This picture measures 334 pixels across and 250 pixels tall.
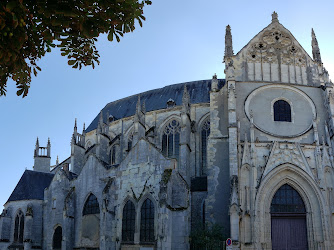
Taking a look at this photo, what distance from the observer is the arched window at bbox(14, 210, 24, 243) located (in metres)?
29.3

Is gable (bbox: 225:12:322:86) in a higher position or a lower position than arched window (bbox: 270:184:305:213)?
higher

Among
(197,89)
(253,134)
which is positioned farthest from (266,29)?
(197,89)

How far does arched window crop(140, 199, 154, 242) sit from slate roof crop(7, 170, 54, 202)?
1190 cm

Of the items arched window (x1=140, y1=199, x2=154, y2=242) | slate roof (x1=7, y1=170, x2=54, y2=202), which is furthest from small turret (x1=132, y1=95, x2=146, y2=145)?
slate roof (x1=7, y1=170, x2=54, y2=202)

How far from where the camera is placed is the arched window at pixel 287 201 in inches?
858

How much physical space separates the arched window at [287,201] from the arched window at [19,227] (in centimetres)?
1781

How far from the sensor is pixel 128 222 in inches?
851

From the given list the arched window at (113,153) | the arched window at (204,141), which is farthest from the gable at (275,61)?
the arched window at (113,153)

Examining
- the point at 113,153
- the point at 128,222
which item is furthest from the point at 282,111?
the point at 113,153

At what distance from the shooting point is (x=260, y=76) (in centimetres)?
2478

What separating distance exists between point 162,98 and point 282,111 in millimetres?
13209

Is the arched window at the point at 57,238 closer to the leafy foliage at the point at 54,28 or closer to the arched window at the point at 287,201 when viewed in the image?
the arched window at the point at 287,201

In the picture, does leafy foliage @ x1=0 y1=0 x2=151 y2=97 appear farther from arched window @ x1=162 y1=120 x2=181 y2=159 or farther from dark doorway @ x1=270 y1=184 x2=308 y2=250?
arched window @ x1=162 y1=120 x2=181 y2=159

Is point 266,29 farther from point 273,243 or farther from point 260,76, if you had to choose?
point 273,243
